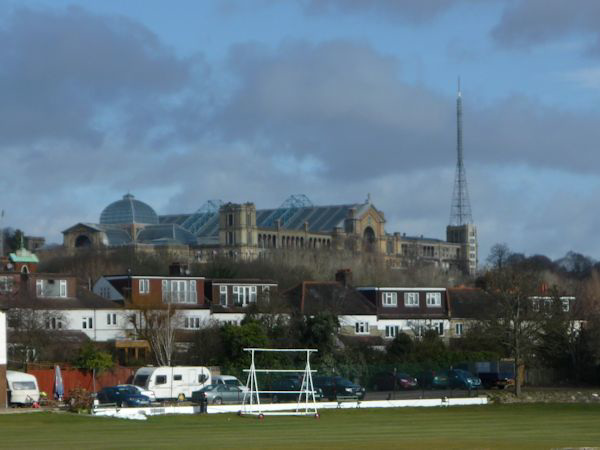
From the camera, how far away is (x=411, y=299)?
108 metres

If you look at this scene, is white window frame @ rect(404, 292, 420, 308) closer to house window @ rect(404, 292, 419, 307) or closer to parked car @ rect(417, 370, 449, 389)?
house window @ rect(404, 292, 419, 307)

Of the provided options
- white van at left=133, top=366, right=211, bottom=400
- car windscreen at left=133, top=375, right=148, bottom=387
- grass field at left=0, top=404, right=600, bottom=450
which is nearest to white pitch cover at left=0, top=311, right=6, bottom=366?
grass field at left=0, top=404, right=600, bottom=450

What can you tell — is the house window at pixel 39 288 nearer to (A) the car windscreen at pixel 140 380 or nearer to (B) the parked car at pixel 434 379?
(A) the car windscreen at pixel 140 380

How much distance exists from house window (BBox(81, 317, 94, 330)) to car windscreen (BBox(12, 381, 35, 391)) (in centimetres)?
3266

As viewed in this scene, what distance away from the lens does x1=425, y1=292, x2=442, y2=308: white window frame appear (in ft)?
355

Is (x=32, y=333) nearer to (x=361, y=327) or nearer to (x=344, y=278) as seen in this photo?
(x=361, y=327)

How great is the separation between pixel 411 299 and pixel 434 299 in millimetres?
1993

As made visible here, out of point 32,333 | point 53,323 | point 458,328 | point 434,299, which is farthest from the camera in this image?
point 434,299

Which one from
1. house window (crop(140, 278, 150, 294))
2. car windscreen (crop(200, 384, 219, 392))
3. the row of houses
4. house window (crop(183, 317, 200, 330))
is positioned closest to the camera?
car windscreen (crop(200, 384, 219, 392))

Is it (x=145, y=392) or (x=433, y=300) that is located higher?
(x=433, y=300)

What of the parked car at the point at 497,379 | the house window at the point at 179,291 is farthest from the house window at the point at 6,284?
the parked car at the point at 497,379

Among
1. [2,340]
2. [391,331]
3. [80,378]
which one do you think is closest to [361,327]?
[391,331]

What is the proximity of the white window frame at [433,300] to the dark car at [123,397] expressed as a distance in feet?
160

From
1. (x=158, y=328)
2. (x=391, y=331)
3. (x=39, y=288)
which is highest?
(x=39, y=288)
